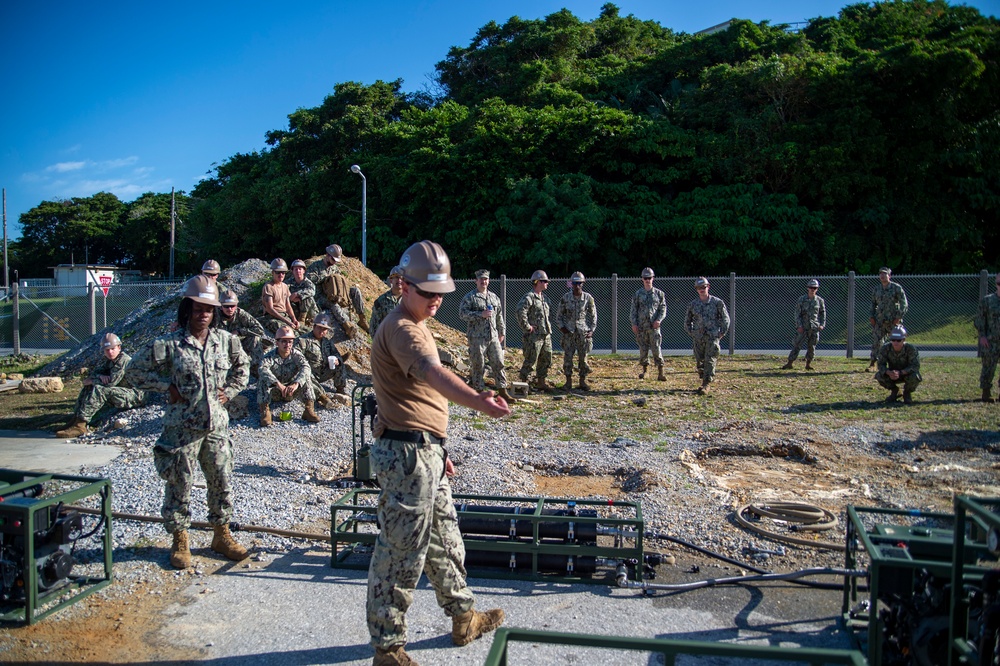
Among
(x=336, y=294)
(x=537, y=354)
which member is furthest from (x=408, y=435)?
(x=336, y=294)

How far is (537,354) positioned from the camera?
46.1ft

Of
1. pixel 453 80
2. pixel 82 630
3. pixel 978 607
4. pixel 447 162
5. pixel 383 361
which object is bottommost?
pixel 82 630

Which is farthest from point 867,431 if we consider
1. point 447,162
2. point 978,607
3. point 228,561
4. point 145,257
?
point 145,257

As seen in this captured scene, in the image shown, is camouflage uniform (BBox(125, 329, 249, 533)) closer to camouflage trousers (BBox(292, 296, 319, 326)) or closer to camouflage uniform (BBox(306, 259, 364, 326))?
camouflage trousers (BBox(292, 296, 319, 326))

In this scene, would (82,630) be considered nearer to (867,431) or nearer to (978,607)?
(978,607)

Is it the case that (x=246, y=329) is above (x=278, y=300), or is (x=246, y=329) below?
below

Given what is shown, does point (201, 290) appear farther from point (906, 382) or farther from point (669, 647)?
point (906, 382)

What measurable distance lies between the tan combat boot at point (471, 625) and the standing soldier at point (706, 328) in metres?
9.91

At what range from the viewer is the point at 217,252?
36.8m

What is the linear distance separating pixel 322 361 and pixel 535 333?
4.17m

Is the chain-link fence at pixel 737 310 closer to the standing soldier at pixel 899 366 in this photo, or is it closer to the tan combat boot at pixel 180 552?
the standing soldier at pixel 899 366

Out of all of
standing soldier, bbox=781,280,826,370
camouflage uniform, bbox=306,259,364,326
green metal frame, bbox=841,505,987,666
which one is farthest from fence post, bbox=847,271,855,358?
green metal frame, bbox=841,505,987,666

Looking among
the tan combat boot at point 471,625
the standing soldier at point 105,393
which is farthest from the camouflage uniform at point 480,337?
the tan combat boot at point 471,625

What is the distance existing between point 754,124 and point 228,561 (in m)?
26.3
